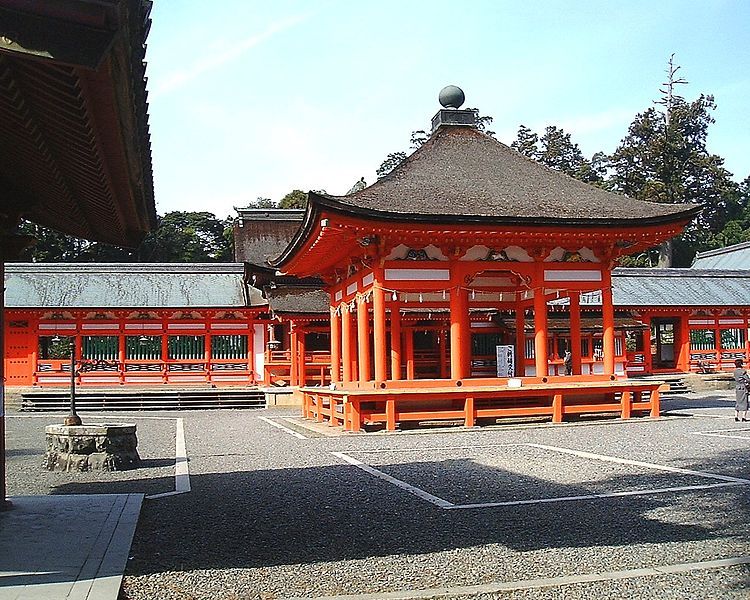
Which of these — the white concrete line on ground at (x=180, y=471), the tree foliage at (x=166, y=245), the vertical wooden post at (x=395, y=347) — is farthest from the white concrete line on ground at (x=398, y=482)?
the tree foliage at (x=166, y=245)

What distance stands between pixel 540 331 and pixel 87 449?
9.52 m

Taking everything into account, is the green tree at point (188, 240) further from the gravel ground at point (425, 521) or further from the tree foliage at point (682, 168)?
the gravel ground at point (425, 521)

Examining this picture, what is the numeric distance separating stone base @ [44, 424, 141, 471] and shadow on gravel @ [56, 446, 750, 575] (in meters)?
1.16

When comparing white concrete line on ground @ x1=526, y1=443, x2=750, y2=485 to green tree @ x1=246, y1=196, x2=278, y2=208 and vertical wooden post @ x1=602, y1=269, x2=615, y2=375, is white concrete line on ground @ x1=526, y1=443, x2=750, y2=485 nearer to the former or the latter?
vertical wooden post @ x1=602, y1=269, x2=615, y2=375

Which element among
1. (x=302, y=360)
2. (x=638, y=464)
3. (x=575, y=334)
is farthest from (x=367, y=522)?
(x=302, y=360)

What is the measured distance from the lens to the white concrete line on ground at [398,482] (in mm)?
7788

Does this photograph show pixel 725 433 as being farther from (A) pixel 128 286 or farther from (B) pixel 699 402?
(A) pixel 128 286

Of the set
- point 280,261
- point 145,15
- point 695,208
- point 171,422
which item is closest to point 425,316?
point 280,261

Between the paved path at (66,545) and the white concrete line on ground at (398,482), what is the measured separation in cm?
276

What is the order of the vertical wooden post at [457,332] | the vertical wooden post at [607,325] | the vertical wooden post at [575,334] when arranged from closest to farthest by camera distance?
the vertical wooden post at [457,332], the vertical wooden post at [607,325], the vertical wooden post at [575,334]

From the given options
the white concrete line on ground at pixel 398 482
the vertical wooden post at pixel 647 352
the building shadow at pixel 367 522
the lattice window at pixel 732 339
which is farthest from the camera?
the lattice window at pixel 732 339

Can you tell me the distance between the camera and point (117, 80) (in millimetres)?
4004

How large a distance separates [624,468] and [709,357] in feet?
79.2

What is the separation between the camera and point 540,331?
16453 mm
